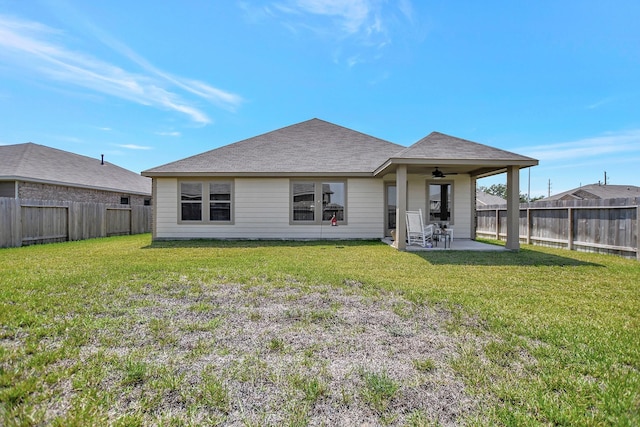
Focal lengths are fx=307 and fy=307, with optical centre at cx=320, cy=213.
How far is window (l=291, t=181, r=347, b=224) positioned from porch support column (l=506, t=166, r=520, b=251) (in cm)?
532

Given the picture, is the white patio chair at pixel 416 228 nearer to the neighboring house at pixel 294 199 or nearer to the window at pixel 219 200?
the neighboring house at pixel 294 199

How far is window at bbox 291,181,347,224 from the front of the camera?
1168 cm

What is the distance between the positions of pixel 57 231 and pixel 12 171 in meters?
4.27

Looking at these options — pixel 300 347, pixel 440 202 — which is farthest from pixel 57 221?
pixel 440 202

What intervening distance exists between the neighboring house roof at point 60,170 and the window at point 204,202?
7.71 metres

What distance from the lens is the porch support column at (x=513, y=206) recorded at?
29.0 ft

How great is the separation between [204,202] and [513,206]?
10.4 meters

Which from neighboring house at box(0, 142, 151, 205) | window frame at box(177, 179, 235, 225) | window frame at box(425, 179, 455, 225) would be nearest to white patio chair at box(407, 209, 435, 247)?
window frame at box(425, 179, 455, 225)

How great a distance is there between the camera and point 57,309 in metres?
3.62

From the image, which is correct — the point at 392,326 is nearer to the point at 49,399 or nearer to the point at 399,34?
the point at 49,399

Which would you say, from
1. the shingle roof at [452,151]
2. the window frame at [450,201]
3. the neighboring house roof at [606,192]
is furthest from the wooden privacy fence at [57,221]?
the neighboring house roof at [606,192]

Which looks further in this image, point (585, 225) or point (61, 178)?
point (61, 178)

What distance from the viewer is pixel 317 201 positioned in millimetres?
11742

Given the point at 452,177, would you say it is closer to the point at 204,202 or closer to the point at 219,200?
the point at 219,200
